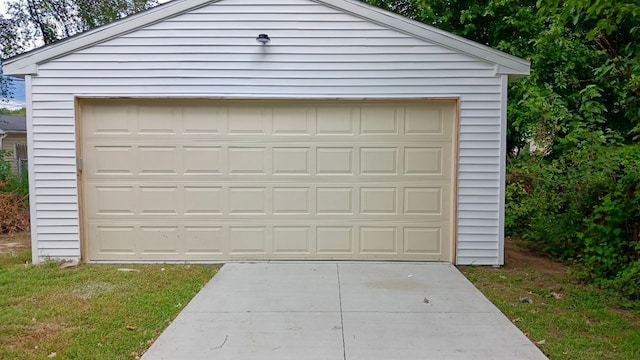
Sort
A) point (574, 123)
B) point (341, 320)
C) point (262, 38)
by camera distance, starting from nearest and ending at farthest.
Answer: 1. point (341, 320)
2. point (262, 38)
3. point (574, 123)

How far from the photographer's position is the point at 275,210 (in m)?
6.34

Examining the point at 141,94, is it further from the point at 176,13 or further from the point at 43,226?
the point at 43,226

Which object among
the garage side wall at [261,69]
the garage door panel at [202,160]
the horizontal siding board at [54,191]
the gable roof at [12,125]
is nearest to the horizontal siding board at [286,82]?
the garage side wall at [261,69]

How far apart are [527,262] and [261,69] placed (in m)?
4.65

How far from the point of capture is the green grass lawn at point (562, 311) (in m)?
3.59

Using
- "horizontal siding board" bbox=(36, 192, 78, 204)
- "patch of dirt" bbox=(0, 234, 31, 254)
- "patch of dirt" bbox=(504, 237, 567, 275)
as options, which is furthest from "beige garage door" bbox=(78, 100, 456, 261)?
"patch of dirt" bbox=(0, 234, 31, 254)

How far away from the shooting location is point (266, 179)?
20.7 ft

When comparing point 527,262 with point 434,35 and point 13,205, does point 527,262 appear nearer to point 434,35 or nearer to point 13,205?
point 434,35

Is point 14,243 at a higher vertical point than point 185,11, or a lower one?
lower

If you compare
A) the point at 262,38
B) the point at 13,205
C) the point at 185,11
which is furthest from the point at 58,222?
the point at 13,205

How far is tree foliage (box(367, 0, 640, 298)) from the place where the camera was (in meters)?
5.00

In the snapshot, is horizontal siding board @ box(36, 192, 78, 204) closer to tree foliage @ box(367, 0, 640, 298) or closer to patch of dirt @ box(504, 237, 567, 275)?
patch of dirt @ box(504, 237, 567, 275)

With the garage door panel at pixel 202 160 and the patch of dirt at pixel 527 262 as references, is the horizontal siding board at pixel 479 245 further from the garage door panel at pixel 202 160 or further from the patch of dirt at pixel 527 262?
the garage door panel at pixel 202 160

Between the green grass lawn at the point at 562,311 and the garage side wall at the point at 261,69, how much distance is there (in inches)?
65.4
